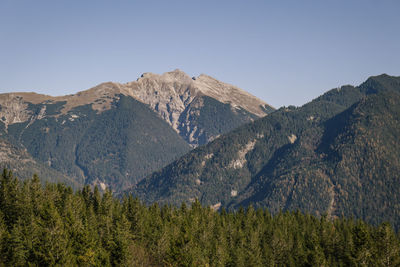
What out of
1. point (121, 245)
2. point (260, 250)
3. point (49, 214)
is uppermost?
point (49, 214)

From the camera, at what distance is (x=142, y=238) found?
498ft

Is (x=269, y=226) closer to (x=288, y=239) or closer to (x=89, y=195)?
(x=288, y=239)

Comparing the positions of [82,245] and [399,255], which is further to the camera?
[399,255]

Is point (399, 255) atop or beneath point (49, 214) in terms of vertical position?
beneath

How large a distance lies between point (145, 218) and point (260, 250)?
37.8 m

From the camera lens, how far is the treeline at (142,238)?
102562 mm

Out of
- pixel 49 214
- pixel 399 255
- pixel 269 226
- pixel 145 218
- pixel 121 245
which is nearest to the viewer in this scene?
pixel 49 214

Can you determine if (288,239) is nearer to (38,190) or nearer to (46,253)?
(38,190)

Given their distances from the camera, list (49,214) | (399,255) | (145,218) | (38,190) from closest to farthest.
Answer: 1. (49,214)
2. (38,190)
3. (399,255)
4. (145,218)

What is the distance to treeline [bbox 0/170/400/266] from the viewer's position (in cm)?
10256

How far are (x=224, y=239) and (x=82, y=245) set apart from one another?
215 feet

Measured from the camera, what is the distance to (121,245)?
112500 millimetres

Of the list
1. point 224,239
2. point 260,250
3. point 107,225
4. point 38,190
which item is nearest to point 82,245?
point 107,225

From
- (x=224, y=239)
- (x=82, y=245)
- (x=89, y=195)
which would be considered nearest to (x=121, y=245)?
(x=82, y=245)
